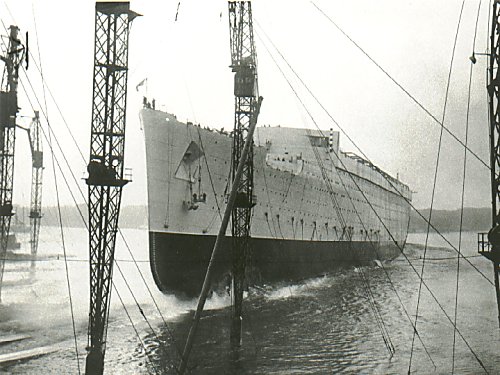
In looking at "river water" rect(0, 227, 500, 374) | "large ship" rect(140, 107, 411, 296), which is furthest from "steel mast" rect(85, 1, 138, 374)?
"large ship" rect(140, 107, 411, 296)

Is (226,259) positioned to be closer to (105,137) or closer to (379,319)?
(379,319)

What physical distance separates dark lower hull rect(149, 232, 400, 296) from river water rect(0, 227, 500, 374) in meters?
0.69

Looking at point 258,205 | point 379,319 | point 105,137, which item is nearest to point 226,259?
point 258,205

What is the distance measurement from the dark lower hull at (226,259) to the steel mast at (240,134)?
1.88 m

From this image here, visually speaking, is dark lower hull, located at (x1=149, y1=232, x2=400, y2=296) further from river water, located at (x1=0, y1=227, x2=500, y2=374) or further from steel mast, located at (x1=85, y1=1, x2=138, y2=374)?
steel mast, located at (x1=85, y1=1, x2=138, y2=374)

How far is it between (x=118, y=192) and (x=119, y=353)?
182 inches

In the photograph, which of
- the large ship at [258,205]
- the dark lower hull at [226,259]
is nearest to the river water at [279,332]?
the dark lower hull at [226,259]

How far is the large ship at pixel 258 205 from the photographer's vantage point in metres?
17.5

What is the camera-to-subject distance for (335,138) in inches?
1359

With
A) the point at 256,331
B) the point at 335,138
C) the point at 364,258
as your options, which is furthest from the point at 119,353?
the point at 364,258

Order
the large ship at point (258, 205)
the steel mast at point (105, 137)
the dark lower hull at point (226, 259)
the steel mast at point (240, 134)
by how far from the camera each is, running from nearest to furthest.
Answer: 1. the steel mast at point (105, 137)
2. the steel mast at point (240, 134)
3. the dark lower hull at point (226, 259)
4. the large ship at point (258, 205)

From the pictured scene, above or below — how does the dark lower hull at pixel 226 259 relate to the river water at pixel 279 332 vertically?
above

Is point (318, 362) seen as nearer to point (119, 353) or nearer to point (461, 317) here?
point (119, 353)

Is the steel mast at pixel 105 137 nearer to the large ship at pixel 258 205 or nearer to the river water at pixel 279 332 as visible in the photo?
the river water at pixel 279 332
